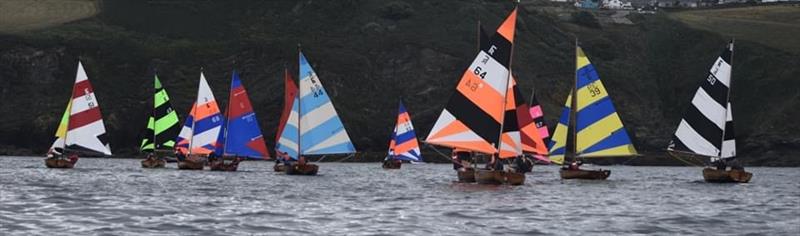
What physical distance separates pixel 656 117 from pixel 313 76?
116 m

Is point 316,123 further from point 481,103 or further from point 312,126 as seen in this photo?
point 481,103

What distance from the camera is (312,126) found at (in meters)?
82.6

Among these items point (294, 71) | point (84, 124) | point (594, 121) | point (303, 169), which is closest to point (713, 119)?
point (594, 121)

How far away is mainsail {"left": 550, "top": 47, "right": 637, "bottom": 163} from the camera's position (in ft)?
265

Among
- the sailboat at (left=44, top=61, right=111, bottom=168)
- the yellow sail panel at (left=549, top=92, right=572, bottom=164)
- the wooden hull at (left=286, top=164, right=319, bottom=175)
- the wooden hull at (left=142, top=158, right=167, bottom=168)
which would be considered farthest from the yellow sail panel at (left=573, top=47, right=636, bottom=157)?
the wooden hull at (left=142, top=158, right=167, bottom=168)

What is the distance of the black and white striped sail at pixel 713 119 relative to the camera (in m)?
79.2

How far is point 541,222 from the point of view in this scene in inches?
1748

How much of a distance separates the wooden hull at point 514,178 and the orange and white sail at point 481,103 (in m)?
2.22

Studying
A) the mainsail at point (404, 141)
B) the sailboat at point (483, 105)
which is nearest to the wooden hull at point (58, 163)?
the sailboat at point (483, 105)

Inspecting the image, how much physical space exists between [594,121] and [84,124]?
3309 centimetres

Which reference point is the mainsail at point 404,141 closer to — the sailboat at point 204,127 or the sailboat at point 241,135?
the sailboat at point 204,127

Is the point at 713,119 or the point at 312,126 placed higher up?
the point at 713,119

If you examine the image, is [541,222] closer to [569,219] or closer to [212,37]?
[569,219]

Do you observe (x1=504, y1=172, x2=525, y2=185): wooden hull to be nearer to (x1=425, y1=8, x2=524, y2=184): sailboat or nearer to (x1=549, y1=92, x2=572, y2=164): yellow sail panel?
(x1=425, y1=8, x2=524, y2=184): sailboat
